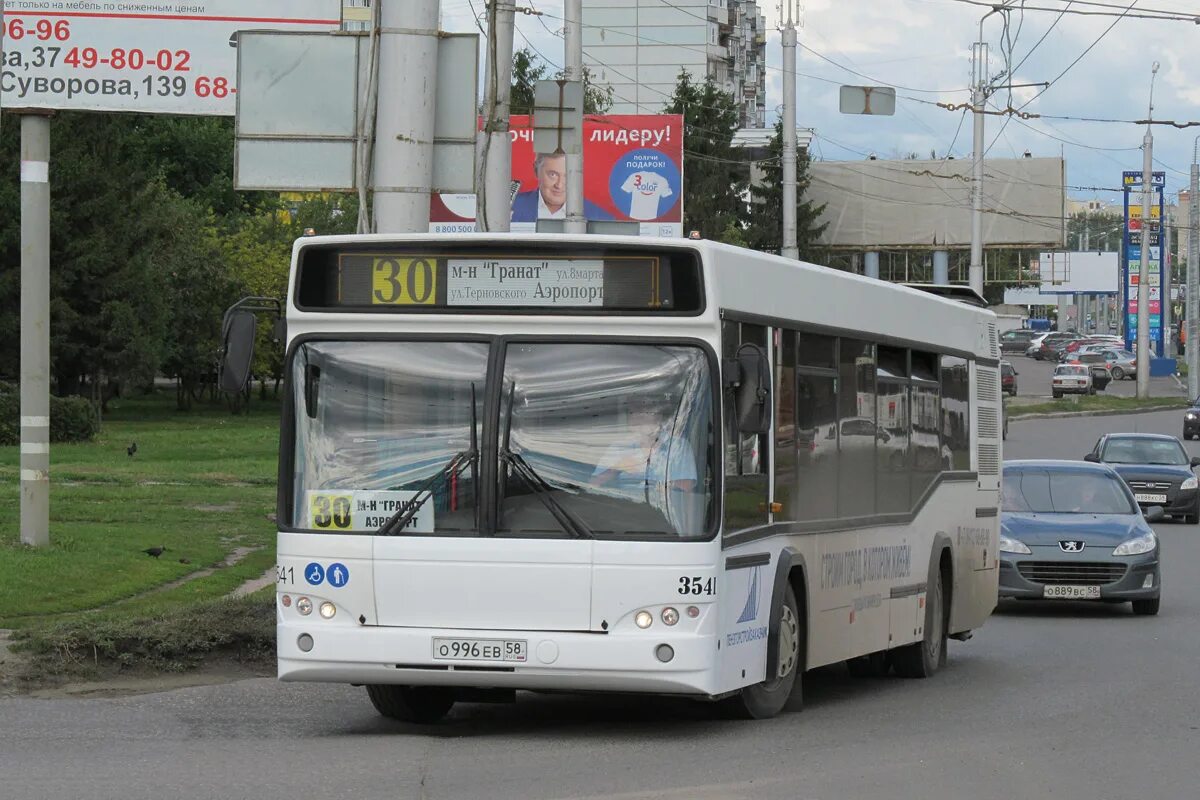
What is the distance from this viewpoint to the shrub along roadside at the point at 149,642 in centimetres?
1288

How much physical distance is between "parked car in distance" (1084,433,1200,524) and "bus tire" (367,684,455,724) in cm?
2391

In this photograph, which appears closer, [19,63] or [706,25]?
[19,63]

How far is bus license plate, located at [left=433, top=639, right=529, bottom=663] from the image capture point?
9773 millimetres

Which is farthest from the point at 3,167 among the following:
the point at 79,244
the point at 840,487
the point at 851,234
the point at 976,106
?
the point at 840,487

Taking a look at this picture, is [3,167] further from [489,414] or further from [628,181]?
[489,414]

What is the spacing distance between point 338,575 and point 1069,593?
1109 cm

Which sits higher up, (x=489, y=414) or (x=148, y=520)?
(x=489, y=414)

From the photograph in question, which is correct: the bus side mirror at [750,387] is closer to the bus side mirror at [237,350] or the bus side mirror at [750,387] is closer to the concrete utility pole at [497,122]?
the bus side mirror at [237,350]

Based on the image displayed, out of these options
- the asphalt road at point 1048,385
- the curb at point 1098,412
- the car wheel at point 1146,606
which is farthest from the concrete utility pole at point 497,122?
the asphalt road at point 1048,385

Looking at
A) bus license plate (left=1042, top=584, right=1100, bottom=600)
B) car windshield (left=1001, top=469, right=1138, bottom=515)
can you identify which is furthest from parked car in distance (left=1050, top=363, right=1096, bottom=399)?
bus license plate (left=1042, top=584, right=1100, bottom=600)

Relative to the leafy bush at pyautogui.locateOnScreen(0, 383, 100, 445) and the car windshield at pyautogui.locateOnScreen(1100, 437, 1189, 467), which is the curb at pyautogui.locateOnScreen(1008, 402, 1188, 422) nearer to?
the car windshield at pyautogui.locateOnScreen(1100, 437, 1189, 467)

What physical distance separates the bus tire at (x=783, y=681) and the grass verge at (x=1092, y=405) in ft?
191

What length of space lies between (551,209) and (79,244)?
17.3 metres

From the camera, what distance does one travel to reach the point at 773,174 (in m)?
104
